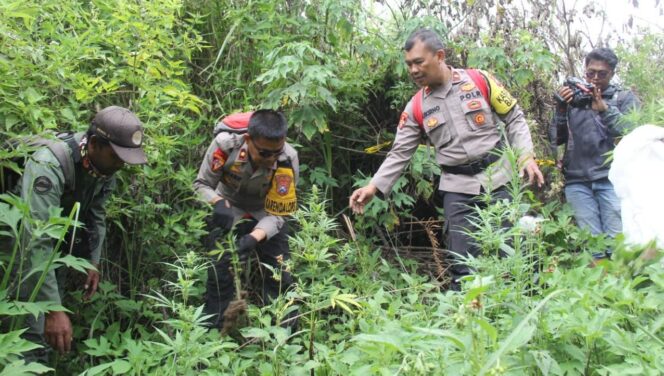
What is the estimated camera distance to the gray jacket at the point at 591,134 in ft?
14.6

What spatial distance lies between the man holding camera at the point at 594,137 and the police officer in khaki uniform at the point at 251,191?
6.82 feet

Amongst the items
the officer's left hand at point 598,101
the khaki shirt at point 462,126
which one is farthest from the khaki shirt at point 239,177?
the officer's left hand at point 598,101

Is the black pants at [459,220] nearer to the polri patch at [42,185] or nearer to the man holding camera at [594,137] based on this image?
the man holding camera at [594,137]

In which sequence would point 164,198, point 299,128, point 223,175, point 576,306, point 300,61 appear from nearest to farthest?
point 576,306 < point 223,175 < point 164,198 < point 300,61 < point 299,128

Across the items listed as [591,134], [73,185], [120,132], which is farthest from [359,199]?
[591,134]

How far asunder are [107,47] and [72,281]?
4.76ft

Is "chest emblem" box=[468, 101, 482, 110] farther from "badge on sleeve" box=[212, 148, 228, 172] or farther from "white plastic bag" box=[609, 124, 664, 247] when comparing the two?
"badge on sleeve" box=[212, 148, 228, 172]

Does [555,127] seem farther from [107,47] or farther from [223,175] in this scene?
[107,47]

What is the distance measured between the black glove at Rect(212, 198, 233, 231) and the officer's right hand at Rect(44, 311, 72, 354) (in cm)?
103

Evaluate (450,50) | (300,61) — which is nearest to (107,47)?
(300,61)

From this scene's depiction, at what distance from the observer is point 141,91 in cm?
366

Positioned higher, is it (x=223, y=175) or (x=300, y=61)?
(x=300, y=61)

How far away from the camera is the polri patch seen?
8.73 ft

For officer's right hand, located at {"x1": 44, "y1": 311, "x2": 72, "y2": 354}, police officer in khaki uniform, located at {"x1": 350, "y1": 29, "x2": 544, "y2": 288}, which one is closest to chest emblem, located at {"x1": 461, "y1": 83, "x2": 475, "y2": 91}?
police officer in khaki uniform, located at {"x1": 350, "y1": 29, "x2": 544, "y2": 288}
